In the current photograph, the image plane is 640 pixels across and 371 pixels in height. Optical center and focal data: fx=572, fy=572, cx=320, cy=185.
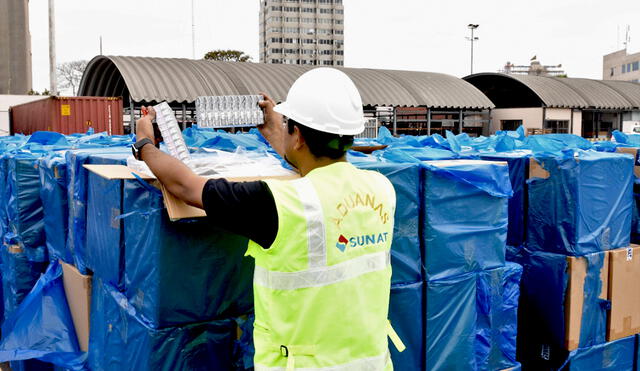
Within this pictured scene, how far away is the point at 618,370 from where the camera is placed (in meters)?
3.80

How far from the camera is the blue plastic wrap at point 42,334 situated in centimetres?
292

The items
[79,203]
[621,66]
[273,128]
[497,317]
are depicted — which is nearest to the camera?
[273,128]

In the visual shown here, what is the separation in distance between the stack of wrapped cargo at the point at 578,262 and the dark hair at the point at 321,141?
84.5 inches

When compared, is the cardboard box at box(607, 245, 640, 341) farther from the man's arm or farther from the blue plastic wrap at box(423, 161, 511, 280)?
the man's arm

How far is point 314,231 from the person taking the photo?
163 centimetres

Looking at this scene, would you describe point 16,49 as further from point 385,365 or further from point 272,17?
point 385,365

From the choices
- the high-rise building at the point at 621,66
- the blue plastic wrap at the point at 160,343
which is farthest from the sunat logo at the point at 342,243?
the high-rise building at the point at 621,66

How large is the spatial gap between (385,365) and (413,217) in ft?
3.01

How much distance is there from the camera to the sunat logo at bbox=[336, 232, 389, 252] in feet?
5.55

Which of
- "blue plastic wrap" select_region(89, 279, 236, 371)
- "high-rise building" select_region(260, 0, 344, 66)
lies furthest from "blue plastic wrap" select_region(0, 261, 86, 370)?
"high-rise building" select_region(260, 0, 344, 66)

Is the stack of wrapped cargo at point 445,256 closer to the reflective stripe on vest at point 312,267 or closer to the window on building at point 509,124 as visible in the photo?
the reflective stripe on vest at point 312,267

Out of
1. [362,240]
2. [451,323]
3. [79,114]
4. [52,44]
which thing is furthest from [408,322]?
[52,44]

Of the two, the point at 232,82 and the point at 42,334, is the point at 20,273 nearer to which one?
the point at 42,334

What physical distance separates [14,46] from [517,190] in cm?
5271
